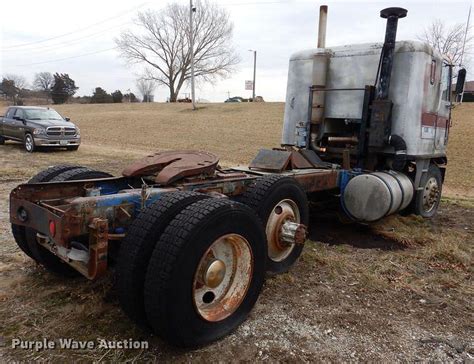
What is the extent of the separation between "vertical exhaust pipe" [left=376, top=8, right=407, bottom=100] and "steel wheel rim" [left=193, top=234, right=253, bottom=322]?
3915 mm

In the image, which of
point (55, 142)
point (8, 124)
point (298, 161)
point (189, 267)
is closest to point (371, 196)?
point (298, 161)

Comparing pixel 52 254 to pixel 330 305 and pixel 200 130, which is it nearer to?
pixel 330 305

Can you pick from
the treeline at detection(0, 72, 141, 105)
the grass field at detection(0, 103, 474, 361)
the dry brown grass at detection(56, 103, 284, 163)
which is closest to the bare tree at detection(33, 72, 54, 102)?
the treeline at detection(0, 72, 141, 105)

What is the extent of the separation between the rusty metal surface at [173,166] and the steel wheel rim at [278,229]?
736 mm

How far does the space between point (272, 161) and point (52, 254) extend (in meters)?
2.68

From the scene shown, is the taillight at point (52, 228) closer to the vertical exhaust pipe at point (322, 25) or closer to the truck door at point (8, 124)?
the vertical exhaust pipe at point (322, 25)

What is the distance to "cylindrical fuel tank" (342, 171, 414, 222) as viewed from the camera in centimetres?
538

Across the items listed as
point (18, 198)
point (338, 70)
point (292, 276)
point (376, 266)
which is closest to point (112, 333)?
point (18, 198)

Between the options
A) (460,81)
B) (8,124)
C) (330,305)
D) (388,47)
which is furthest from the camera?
(8,124)

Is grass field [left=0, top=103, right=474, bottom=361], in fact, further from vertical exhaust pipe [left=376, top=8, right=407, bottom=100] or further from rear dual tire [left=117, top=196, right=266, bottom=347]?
vertical exhaust pipe [left=376, top=8, right=407, bottom=100]

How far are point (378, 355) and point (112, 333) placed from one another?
72.6 inches

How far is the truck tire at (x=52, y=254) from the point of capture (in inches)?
135

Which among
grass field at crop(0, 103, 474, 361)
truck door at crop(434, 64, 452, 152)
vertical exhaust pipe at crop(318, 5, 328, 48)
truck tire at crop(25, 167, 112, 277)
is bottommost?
grass field at crop(0, 103, 474, 361)

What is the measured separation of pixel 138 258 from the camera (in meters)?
2.55
